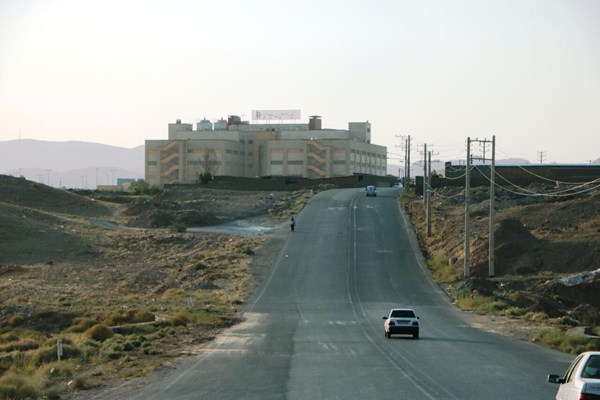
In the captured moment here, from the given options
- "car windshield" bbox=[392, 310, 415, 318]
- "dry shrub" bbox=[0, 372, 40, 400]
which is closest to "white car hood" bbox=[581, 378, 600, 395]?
"dry shrub" bbox=[0, 372, 40, 400]

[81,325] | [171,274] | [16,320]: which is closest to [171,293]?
[171,274]

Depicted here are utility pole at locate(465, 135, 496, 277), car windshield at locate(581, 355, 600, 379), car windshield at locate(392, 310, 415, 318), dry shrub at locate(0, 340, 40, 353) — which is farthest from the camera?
utility pole at locate(465, 135, 496, 277)

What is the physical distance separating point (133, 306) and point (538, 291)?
26.2m

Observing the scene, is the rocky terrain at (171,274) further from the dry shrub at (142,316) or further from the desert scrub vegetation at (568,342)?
the desert scrub vegetation at (568,342)

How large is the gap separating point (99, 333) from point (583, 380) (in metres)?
28.0

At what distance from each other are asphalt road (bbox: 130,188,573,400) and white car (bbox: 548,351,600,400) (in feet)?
18.8

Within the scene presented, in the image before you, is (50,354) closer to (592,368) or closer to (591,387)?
(592,368)

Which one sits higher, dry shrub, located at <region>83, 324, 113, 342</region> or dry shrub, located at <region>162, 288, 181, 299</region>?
dry shrub, located at <region>83, 324, 113, 342</region>

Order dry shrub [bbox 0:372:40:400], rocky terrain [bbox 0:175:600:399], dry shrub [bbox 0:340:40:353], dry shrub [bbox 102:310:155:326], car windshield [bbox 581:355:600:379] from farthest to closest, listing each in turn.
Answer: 1. dry shrub [bbox 102:310:155:326]
2. dry shrub [bbox 0:340:40:353]
3. rocky terrain [bbox 0:175:600:399]
4. dry shrub [bbox 0:372:40:400]
5. car windshield [bbox 581:355:600:379]

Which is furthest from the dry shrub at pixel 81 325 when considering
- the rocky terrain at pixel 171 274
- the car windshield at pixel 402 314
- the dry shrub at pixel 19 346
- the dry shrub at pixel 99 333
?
the car windshield at pixel 402 314

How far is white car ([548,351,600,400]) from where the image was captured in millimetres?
14617

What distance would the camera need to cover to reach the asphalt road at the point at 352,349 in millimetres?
23750

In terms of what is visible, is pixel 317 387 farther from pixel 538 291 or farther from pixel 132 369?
pixel 538 291

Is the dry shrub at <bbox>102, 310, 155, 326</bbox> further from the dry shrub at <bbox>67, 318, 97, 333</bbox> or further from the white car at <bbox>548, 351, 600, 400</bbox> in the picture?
the white car at <bbox>548, 351, 600, 400</bbox>
